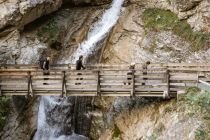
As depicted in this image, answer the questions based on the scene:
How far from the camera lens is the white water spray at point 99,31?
A: 28.4 m

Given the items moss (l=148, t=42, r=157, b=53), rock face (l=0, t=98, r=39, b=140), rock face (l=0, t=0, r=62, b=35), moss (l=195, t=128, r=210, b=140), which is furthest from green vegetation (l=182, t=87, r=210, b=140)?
rock face (l=0, t=0, r=62, b=35)

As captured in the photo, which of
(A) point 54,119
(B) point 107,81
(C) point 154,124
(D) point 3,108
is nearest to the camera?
(C) point 154,124

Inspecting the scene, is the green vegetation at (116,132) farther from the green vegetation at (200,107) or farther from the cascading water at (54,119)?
the green vegetation at (200,107)

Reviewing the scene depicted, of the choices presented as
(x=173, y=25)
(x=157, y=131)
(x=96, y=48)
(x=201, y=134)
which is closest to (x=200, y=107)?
(x=201, y=134)

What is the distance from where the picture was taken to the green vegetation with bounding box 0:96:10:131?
2497 centimetres

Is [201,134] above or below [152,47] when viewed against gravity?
below

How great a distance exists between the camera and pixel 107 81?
77.3 feet

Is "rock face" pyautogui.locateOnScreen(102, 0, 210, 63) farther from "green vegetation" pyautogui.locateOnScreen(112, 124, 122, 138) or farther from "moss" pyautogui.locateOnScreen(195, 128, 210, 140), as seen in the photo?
"moss" pyautogui.locateOnScreen(195, 128, 210, 140)

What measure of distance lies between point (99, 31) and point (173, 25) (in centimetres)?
501

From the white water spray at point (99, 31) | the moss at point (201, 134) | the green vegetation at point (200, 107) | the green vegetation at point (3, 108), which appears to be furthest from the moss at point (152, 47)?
the green vegetation at point (3, 108)

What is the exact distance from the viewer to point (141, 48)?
2728 cm

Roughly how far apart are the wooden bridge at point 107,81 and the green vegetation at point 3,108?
4.49 ft

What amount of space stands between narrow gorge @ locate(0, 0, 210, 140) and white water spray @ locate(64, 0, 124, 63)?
0.21 ft

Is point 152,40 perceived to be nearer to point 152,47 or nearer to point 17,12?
point 152,47
